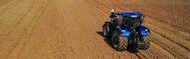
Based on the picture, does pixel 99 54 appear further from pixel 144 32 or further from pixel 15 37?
pixel 15 37

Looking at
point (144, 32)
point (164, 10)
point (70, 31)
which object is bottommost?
point (164, 10)

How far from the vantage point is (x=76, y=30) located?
59.5 feet

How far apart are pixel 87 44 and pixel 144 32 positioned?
3.03m

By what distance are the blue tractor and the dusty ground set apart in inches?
17.1

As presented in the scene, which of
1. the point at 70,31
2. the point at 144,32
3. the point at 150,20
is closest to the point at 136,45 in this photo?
the point at 144,32

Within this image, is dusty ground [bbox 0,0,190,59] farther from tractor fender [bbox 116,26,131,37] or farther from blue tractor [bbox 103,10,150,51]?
tractor fender [bbox 116,26,131,37]

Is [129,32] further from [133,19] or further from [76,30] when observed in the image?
[76,30]

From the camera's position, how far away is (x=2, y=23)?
19.8 metres

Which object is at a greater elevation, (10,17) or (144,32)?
(144,32)

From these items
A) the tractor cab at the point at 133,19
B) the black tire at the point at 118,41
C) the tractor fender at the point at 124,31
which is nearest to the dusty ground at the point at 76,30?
the black tire at the point at 118,41

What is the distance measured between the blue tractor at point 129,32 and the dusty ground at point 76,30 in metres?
0.43

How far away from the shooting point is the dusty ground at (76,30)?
46.0 ft

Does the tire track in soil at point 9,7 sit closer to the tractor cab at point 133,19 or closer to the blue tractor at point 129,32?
the blue tractor at point 129,32

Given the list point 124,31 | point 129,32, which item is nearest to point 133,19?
point 129,32
